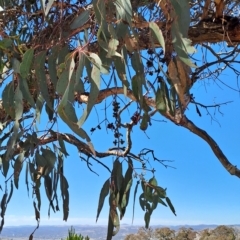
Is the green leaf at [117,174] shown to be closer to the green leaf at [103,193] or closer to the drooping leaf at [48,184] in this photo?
the green leaf at [103,193]

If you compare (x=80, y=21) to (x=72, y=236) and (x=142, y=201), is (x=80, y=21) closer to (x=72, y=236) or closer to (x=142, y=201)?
(x=142, y=201)

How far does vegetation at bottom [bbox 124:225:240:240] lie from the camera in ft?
17.6

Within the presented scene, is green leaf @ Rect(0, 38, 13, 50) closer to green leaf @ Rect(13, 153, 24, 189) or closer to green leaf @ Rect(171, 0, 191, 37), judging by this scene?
green leaf @ Rect(171, 0, 191, 37)

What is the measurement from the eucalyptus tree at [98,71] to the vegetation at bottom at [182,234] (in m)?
3.00

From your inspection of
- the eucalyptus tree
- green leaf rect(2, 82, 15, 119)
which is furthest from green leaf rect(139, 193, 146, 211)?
green leaf rect(2, 82, 15, 119)

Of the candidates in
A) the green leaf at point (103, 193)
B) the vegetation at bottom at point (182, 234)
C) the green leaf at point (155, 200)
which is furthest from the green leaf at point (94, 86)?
the vegetation at bottom at point (182, 234)

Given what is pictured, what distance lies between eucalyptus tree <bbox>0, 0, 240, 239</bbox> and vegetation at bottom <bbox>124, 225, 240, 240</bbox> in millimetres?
3000

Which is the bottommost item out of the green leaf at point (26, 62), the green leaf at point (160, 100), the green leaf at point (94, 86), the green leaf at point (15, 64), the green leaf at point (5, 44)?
the green leaf at point (94, 86)

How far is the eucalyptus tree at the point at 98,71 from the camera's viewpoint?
1.02 metres

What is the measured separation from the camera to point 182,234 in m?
5.43

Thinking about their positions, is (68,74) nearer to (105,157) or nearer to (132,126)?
(132,126)

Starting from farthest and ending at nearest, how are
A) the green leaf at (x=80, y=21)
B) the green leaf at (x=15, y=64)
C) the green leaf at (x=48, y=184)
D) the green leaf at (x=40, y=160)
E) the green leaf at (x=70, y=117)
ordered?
the green leaf at (x=48, y=184)
the green leaf at (x=40, y=160)
the green leaf at (x=15, y=64)
the green leaf at (x=80, y=21)
the green leaf at (x=70, y=117)

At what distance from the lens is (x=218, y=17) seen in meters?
1.95

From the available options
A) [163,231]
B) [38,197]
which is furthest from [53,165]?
[163,231]
